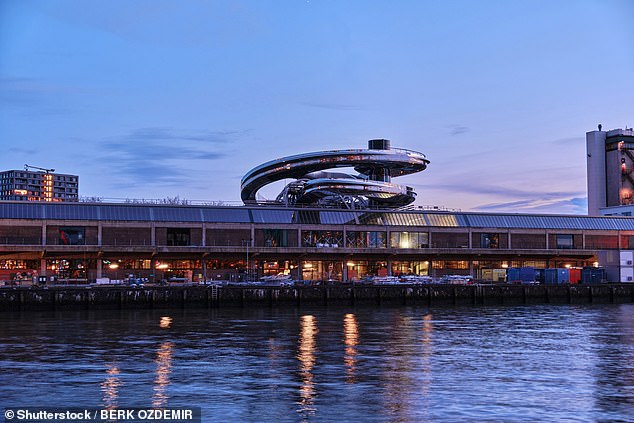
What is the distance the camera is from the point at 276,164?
164500 mm

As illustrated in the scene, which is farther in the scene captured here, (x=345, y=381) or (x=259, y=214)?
(x=259, y=214)

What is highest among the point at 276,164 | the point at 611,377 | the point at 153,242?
the point at 276,164

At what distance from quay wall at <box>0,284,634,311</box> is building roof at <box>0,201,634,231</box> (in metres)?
26.0

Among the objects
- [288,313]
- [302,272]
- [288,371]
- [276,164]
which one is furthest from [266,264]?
[288,371]

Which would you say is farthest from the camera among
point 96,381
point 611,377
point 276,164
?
point 276,164

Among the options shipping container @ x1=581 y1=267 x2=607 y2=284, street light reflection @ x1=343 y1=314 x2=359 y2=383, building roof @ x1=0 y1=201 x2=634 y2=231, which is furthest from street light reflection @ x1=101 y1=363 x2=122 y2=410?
shipping container @ x1=581 y1=267 x2=607 y2=284

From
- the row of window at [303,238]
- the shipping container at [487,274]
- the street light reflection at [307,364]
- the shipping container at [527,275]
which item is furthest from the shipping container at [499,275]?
the street light reflection at [307,364]

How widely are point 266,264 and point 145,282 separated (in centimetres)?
2378

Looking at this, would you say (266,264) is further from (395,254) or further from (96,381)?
(96,381)

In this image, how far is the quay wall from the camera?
9181cm

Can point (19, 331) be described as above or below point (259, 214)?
below

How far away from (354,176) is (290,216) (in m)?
23.0

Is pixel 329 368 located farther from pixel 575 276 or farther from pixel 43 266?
pixel 575 276

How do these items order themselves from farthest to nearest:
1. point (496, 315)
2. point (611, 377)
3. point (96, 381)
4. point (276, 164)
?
point (276, 164)
point (496, 315)
point (611, 377)
point (96, 381)
